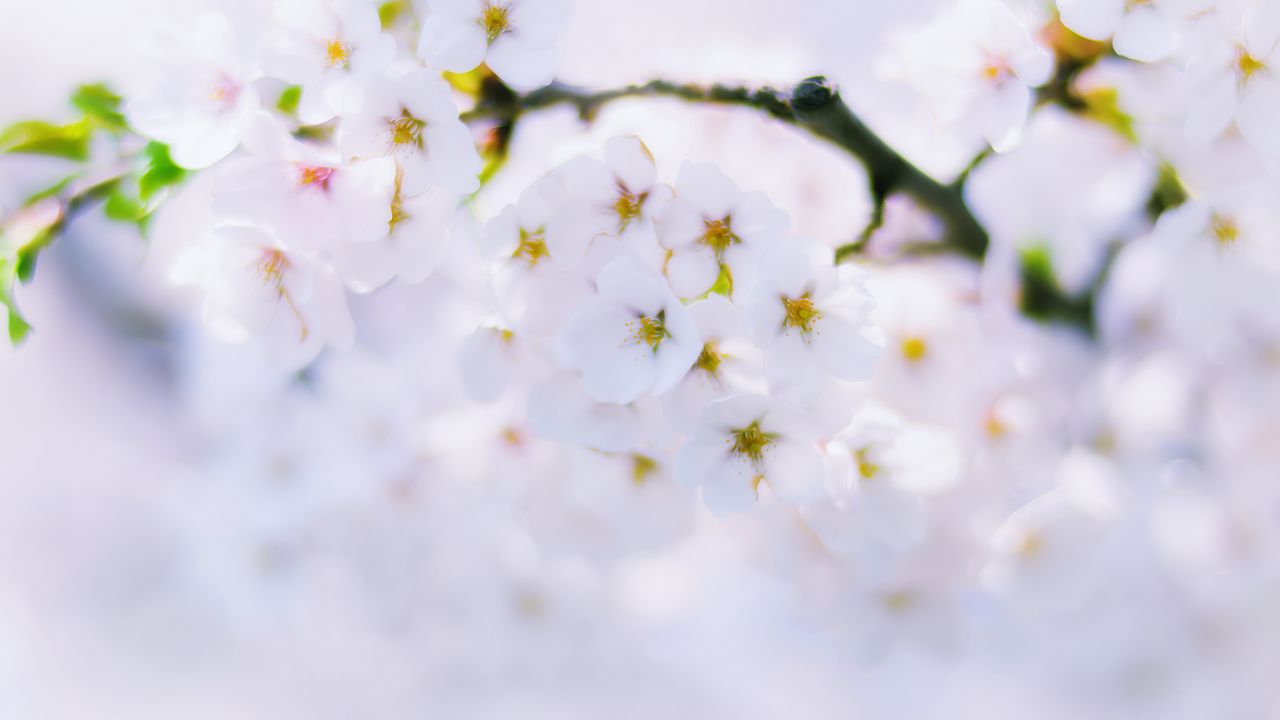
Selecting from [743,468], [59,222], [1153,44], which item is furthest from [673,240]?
[59,222]

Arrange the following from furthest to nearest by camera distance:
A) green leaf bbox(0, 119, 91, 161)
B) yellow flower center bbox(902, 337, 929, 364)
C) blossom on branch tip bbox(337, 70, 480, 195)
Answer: yellow flower center bbox(902, 337, 929, 364), green leaf bbox(0, 119, 91, 161), blossom on branch tip bbox(337, 70, 480, 195)

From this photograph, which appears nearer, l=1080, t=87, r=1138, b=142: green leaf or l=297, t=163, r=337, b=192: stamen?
l=297, t=163, r=337, b=192: stamen

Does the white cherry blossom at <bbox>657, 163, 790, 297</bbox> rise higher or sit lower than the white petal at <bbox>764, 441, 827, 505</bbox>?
higher

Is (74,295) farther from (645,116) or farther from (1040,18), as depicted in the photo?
(1040,18)

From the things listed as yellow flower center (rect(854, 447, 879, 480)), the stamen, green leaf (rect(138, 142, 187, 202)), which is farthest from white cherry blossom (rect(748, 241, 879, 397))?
green leaf (rect(138, 142, 187, 202))

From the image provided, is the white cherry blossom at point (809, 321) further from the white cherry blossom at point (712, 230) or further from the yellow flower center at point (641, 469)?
the yellow flower center at point (641, 469)

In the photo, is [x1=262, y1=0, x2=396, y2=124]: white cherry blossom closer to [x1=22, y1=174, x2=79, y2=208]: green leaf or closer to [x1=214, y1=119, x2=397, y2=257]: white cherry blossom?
[x1=214, y1=119, x2=397, y2=257]: white cherry blossom

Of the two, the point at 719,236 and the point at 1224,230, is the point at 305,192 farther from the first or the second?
the point at 1224,230

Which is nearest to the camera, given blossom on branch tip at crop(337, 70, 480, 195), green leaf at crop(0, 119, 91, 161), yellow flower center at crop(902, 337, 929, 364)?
blossom on branch tip at crop(337, 70, 480, 195)
